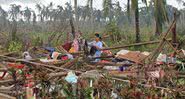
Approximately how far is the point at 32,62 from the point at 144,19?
68215mm

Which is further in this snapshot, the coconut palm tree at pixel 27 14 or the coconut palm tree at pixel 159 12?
the coconut palm tree at pixel 27 14

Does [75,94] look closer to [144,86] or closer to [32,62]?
[144,86]

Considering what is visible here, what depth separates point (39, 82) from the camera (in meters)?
5.46

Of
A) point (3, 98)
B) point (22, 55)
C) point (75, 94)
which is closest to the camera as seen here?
point (3, 98)

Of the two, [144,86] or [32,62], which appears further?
[32,62]

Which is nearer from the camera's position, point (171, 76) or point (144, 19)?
point (171, 76)

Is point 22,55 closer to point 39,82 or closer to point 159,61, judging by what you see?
point 159,61

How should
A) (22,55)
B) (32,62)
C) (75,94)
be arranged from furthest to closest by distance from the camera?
(22,55), (32,62), (75,94)

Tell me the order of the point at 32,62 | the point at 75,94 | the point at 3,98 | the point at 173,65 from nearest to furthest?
the point at 3,98
the point at 75,94
the point at 32,62
the point at 173,65

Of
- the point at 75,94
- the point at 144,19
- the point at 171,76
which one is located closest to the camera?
the point at 75,94

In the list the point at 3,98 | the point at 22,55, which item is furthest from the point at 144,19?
the point at 3,98

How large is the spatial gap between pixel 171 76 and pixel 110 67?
73.3 inches

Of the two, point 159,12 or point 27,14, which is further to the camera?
point 27,14

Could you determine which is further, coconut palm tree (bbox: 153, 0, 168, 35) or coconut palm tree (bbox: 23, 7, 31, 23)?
coconut palm tree (bbox: 23, 7, 31, 23)
